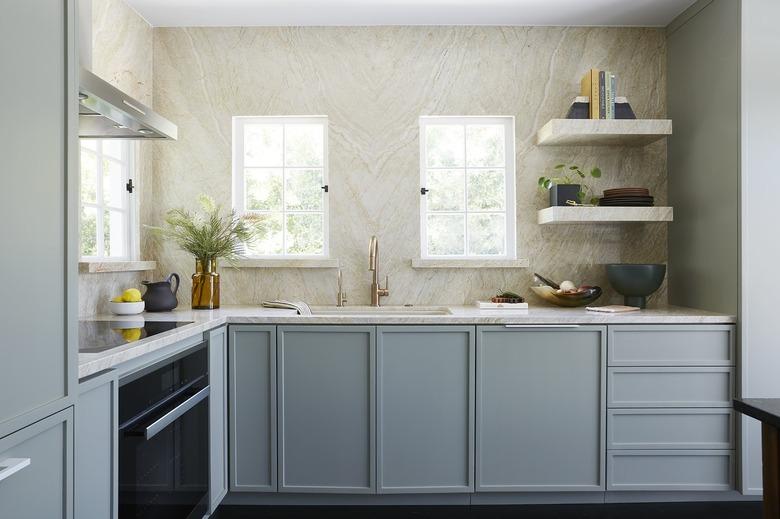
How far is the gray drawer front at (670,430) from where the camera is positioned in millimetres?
2646

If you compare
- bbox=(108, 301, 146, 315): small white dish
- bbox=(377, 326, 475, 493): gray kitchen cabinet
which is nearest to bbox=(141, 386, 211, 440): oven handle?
bbox=(108, 301, 146, 315): small white dish

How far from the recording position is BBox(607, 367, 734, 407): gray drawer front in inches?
104

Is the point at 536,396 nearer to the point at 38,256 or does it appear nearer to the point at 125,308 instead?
the point at 125,308

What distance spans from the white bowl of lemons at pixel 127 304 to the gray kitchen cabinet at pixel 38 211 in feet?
4.27

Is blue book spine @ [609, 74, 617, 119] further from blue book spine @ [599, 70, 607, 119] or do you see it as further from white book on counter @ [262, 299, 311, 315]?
white book on counter @ [262, 299, 311, 315]

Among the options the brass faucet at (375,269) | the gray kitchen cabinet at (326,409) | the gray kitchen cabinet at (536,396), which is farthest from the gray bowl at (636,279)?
the gray kitchen cabinet at (326,409)

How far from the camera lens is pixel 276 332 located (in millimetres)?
2637

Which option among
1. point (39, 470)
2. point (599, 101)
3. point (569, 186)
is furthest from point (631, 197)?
point (39, 470)

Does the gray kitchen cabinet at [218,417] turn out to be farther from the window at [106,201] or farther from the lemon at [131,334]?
the window at [106,201]

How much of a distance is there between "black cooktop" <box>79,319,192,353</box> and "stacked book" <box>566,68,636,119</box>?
2218mm

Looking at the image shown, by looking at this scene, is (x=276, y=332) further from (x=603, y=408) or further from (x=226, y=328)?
(x=603, y=408)

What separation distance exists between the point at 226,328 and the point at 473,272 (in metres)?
1.42

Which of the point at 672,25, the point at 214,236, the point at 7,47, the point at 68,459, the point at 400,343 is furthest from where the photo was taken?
the point at 672,25

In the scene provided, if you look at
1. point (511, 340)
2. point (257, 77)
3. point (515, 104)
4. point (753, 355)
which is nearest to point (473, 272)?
point (511, 340)
